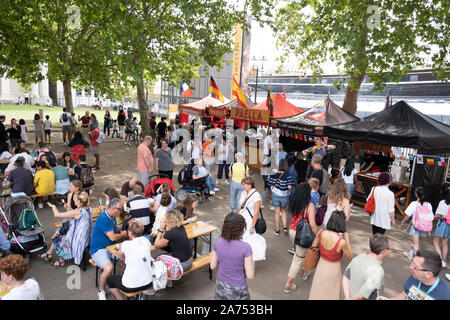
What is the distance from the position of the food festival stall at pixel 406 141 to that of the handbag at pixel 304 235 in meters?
4.51

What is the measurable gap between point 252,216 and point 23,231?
3665 mm

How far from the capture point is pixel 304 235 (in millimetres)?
4445

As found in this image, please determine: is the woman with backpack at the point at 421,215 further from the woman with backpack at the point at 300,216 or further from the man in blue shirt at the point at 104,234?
the man in blue shirt at the point at 104,234

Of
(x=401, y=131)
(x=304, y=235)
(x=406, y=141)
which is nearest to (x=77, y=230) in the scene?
(x=304, y=235)

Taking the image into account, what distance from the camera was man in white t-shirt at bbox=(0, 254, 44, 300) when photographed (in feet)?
9.69

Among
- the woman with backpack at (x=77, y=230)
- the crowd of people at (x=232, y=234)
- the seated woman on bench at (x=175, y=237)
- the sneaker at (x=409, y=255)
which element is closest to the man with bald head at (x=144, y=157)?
the crowd of people at (x=232, y=234)

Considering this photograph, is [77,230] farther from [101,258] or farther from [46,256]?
[46,256]

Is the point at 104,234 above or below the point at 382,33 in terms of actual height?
below

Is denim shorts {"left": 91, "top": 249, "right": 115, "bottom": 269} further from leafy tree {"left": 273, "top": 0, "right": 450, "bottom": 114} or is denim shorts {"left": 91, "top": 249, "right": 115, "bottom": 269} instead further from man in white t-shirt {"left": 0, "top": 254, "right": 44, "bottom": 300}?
leafy tree {"left": 273, "top": 0, "right": 450, "bottom": 114}

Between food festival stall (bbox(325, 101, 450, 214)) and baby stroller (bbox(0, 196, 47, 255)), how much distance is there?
7.54m

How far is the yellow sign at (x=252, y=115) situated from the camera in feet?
37.0

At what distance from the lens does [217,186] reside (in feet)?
33.1
